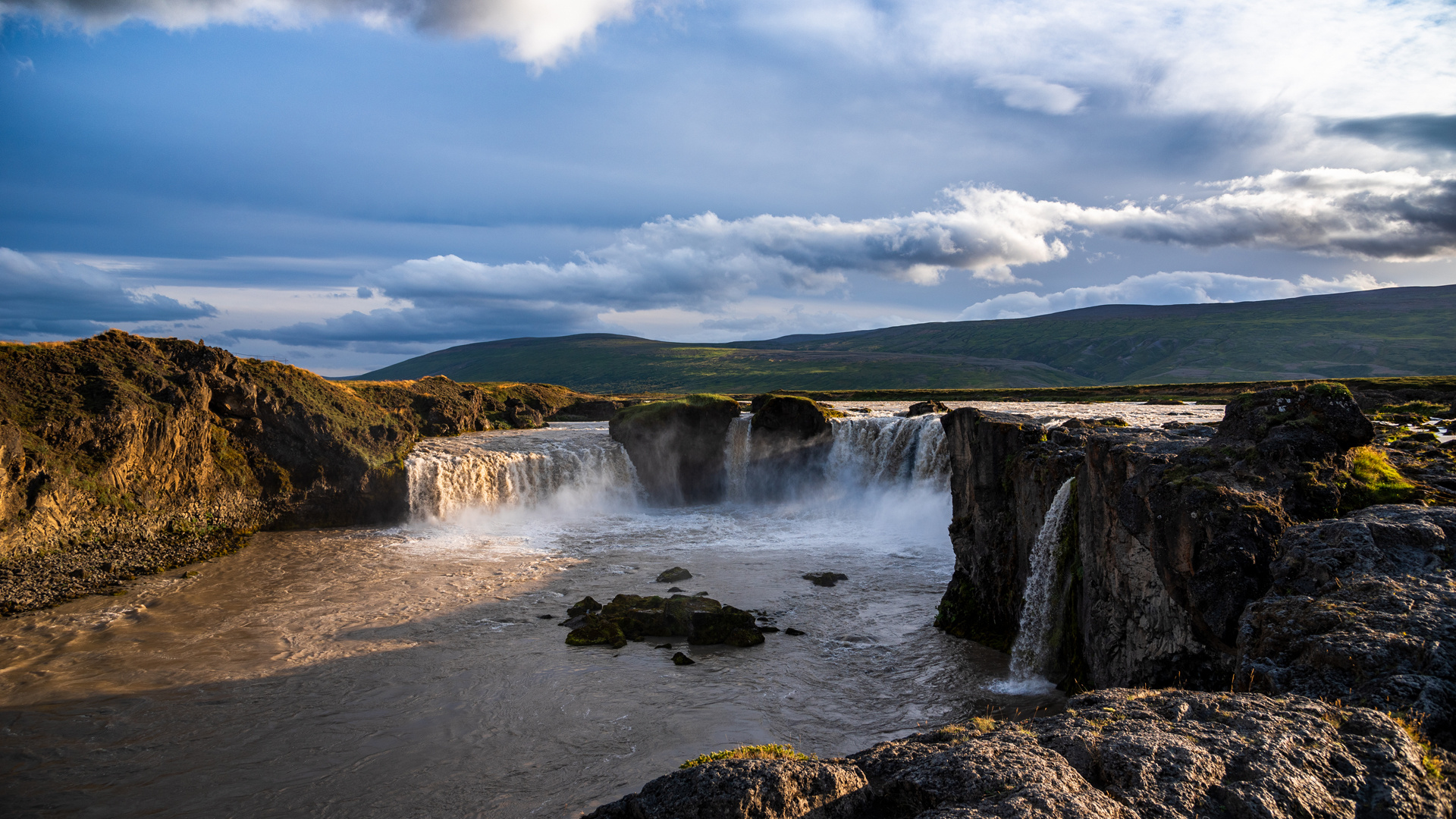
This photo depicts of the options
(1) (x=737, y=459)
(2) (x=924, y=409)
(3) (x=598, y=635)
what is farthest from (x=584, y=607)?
(2) (x=924, y=409)

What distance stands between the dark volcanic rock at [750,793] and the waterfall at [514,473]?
116 ft

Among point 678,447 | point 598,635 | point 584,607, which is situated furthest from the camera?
point 678,447

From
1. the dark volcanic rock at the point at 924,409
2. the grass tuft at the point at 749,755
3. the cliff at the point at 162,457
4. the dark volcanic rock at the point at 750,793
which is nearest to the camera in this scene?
the dark volcanic rock at the point at 750,793

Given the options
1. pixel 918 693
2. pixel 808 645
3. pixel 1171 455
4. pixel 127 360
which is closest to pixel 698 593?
pixel 808 645

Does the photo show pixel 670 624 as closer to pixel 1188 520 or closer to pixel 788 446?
pixel 1188 520

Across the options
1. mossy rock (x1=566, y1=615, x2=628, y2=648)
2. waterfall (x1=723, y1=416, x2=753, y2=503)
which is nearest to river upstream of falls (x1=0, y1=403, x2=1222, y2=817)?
→ mossy rock (x1=566, y1=615, x2=628, y2=648)

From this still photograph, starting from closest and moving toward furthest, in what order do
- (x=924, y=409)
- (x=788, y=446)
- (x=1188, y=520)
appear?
(x=1188, y=520), (x=788, y=446), (x=924, y=409)

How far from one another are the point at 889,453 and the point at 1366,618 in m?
33.4

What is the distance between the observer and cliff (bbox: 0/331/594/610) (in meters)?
23.8

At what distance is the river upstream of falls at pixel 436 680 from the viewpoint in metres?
12.4

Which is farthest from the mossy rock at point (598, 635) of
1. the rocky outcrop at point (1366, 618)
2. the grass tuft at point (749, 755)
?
the rocky outcrop at point (1366, 618)

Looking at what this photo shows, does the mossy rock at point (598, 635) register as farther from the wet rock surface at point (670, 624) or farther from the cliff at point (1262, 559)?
the cliff at point (1262, 559)

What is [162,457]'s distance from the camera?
28875 mm

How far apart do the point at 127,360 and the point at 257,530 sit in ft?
30.8
